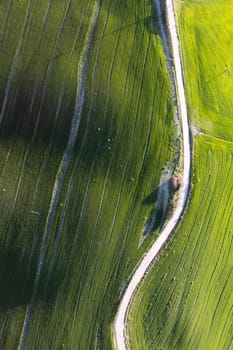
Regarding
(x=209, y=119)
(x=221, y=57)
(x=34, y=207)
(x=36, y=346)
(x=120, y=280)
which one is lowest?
(x=36, y=346)

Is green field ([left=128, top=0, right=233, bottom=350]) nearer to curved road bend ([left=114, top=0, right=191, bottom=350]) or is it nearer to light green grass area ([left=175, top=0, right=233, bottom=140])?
light green grass area ([left=175, top=0, right=233, bottom=140])

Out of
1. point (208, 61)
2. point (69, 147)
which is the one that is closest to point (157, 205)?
point (69, 147)

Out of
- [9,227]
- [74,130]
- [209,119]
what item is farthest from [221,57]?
[9,227]

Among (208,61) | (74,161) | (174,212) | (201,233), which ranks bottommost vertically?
(201,233)

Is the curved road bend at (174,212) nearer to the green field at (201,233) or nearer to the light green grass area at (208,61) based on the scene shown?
the green field at (201,233)

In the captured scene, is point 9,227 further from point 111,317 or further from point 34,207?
point 111,317

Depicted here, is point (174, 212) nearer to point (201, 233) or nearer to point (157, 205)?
point (157, 205)
